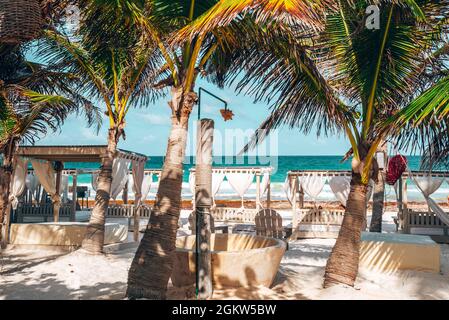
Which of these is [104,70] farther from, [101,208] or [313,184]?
[313,184]

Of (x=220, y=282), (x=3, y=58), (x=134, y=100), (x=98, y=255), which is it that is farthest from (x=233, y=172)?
(x=220, y=282)

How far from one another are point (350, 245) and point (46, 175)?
1103 centimetres

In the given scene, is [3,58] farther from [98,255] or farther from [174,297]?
[174,297]

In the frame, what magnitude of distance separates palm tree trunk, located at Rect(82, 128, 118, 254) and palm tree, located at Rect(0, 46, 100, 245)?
1262 millimetres

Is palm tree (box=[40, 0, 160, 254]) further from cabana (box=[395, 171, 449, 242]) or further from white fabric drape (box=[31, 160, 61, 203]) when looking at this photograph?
cabana (box=[395, 171, 449, 242])

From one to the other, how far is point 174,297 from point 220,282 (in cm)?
67

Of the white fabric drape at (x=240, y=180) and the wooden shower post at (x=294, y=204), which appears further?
the white fabric drape at (x=240, y=180)

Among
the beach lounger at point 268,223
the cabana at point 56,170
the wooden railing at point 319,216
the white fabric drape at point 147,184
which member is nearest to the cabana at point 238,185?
the white fabric drape at point 147,184

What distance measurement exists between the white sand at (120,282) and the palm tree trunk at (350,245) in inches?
7.8

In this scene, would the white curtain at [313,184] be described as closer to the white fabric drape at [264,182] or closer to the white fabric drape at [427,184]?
the white fabric drape at [264,182]

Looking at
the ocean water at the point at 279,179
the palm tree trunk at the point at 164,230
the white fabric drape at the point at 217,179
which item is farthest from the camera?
the ocean water at the point at 279,179

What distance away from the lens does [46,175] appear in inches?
527

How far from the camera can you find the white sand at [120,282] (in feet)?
17.8
